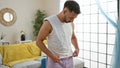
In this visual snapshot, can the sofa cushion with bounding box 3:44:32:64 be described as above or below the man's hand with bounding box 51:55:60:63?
below

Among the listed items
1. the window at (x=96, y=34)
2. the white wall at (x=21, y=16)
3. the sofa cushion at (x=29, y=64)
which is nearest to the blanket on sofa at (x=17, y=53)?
the sofa cushion at (x=29, y=64)

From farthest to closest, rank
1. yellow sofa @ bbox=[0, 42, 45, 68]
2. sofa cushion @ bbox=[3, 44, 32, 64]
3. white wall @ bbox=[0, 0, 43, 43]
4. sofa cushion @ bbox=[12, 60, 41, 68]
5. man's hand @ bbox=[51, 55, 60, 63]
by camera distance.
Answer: white wall @ bbox=[0, 0, 43, 43] → sofa cushion @ bbox=[3, 44, 32, 64] → yellow sofa @ bbox=[0, 42, 45, 68] → sofa cushion @ bbox=[12, 60, 41, 68] → man's hand @ bbox=[51, 55, 60, 63]

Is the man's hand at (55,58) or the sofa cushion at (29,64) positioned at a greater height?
the man's hand at (55,58)

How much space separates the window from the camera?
11.8 ft

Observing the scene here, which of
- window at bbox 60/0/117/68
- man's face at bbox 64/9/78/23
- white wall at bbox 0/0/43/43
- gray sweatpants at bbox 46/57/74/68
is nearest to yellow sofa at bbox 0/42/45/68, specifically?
white wall at bbox 0/0/43/43

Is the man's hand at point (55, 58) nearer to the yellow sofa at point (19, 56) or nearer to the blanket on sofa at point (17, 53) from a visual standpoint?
the yellow sofa at point (19, 56)

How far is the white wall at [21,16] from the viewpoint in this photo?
4.76m

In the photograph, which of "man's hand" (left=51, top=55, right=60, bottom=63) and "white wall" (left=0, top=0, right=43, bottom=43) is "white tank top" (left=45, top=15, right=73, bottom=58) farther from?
"white wall" (left=0, top=0, right=43, bottom=43)

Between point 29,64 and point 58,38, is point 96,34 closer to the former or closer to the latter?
point 29,64

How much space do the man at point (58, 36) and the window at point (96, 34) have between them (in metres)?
2.11

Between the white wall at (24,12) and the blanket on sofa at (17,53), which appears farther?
the white wall at (24,12)

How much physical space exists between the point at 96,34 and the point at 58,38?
2709 mm

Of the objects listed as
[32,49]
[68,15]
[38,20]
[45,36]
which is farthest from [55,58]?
[38,20]

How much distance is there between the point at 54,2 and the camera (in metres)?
5.00
